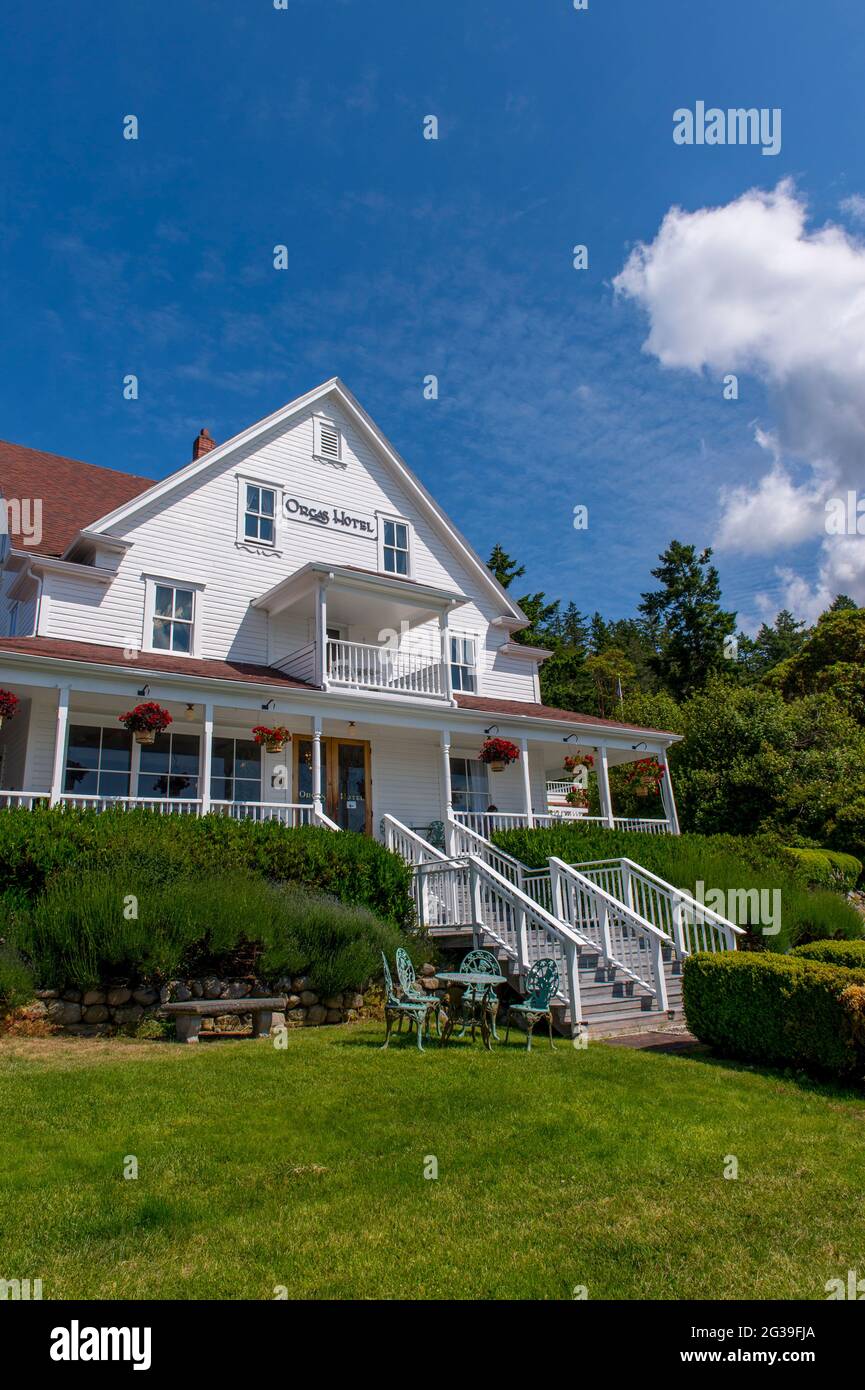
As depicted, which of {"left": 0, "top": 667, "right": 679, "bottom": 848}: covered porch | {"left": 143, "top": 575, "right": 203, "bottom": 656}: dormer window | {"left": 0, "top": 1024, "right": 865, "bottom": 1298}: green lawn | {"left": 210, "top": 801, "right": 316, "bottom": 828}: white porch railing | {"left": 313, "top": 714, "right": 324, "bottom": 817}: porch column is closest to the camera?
{"left": 0, "top": 1024, "right": 865, "bottom": 1298}: green lawn

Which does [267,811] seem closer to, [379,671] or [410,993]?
[379,671]

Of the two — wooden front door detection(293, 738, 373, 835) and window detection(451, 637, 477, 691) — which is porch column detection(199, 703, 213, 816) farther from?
window detection(451, 637, 477, 691)

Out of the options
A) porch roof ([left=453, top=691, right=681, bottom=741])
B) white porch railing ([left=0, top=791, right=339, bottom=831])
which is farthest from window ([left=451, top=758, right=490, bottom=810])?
white porch railing ([left=0, top=791, right=339, bottom=831])

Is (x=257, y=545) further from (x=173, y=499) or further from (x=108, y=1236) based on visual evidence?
(x=108, y=1236)

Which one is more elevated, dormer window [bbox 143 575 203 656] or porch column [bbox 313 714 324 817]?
dormer window [bbox 143 575 203 656]

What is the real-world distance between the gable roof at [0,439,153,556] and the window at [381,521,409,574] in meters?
6.35

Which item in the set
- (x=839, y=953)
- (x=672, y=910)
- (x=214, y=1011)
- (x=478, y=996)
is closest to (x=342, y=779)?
(x=672, y=910)

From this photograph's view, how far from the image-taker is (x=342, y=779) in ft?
64.9

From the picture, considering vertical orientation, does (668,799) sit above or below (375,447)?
below

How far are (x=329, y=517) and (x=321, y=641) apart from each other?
5125 millimetres

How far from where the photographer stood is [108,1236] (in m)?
4.55

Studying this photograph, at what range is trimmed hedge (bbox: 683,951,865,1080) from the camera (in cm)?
848

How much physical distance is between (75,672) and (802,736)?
23068 mm
